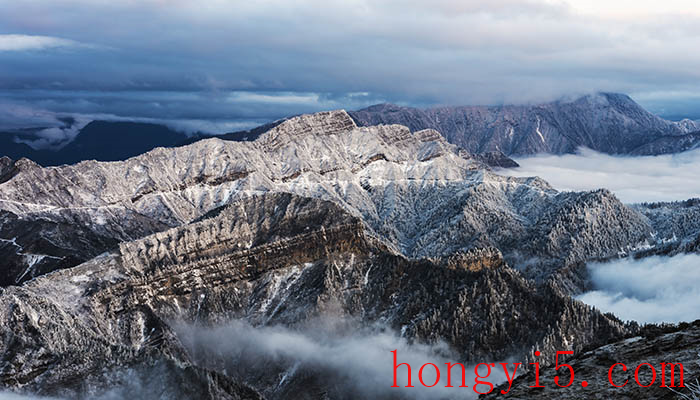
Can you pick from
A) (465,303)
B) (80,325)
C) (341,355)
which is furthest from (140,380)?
(465,303)

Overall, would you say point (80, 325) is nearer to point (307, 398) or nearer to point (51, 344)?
point (51, 344)

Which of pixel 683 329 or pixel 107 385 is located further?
pixel 107 385

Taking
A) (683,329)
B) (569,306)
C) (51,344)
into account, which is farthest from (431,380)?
(683,329)

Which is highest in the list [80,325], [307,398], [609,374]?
[609,374]

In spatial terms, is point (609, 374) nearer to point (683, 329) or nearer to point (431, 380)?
point (683, 329)

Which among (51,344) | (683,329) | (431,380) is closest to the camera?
(683,329)

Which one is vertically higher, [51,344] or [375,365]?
[51,344]

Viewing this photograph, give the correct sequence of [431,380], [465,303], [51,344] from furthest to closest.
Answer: [465,303] < [431,380] < [51,344]
